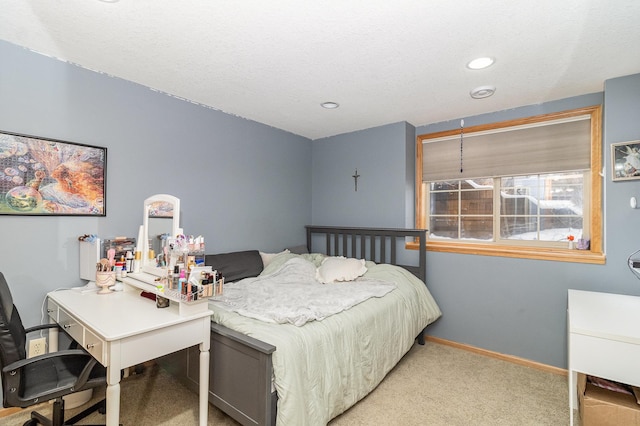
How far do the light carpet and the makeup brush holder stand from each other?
794 mm

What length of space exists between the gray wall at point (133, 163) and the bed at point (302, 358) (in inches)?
27.2

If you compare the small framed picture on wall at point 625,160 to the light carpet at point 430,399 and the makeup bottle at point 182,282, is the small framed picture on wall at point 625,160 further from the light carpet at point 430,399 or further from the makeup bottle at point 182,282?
the makeup bottle at point 182,282

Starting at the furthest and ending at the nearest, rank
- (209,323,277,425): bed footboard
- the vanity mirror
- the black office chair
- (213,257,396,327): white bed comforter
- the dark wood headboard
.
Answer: the dark wood headboard < the vanity mirror < (213,257,396,327): white bed comforter < (209,323,277,425): bed footboard < the black office chair

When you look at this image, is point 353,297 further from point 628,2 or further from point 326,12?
point 628,2

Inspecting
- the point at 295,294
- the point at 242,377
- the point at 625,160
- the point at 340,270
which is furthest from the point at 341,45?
the point at 625,160

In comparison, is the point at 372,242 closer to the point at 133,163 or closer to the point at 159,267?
the point at 159,267

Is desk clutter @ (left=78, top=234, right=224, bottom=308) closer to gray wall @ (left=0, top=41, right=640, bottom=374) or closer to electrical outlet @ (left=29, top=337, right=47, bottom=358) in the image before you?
gray wall @ (left=0, top=41, right=640, bottom=374)

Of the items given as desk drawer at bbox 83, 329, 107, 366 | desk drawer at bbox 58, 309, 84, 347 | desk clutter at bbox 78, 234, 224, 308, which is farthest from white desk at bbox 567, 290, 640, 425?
desk drawer at bbox 58, 309, 84, 347


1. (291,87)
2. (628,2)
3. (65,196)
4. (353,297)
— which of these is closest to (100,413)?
(65,196)

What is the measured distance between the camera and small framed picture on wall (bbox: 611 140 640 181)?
2258 mm

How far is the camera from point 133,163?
251 cm

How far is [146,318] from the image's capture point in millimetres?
1640

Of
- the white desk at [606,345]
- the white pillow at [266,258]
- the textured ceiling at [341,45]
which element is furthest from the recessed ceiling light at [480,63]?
the white pillow at [266,258]

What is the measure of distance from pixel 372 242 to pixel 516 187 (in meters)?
1.55
